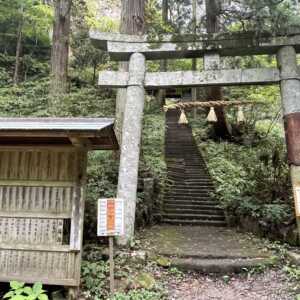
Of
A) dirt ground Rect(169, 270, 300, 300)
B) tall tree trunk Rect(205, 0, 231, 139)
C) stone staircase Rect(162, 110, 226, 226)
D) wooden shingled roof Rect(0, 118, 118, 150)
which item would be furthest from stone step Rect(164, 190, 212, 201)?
wooden shingled roof Rect(0, 118, 118, 150)

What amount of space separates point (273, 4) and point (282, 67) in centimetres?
125

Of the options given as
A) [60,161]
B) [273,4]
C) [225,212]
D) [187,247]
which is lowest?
[187,247]

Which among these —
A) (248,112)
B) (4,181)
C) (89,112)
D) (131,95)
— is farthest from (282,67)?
(248,112)

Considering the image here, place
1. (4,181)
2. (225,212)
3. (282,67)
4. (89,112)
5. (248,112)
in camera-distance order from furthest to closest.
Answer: (248,112) → (89,112) → (225,212) → (282,67) → (4,181)

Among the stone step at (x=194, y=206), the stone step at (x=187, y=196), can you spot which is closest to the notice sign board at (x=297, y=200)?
the stone step at (x=194, y=206)

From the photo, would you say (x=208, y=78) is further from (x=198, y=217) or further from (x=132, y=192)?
(x=198, y=217)

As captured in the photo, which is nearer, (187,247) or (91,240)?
(91,240)

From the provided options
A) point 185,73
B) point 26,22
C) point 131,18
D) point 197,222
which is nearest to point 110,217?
point 185,73

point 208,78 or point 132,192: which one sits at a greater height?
point 208,78

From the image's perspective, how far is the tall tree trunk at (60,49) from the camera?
1212cm

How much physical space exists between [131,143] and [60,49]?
728 cm

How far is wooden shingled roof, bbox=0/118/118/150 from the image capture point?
4.67 meters

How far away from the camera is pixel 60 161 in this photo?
5.50 meters

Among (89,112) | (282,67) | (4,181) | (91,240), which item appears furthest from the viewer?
(89,112)
